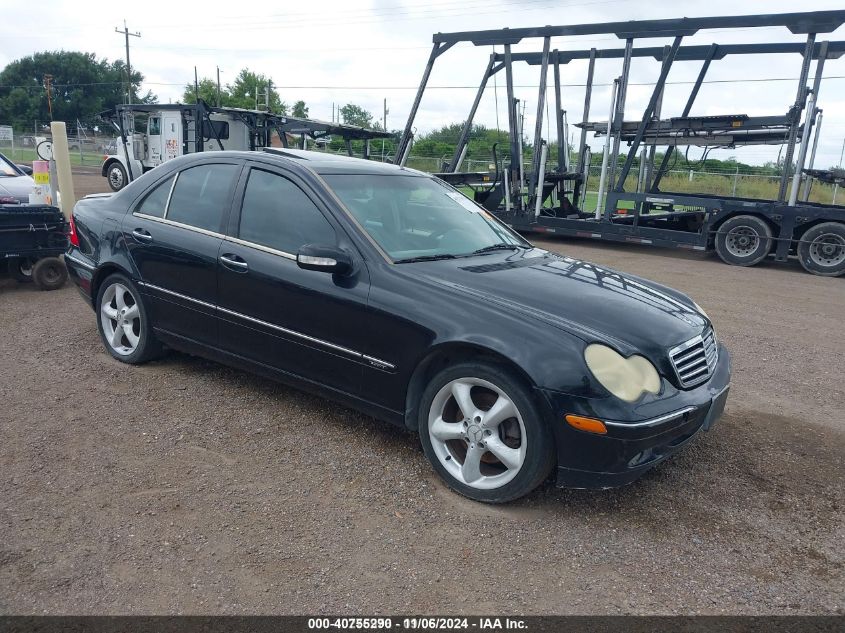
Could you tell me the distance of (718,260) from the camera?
1256 cm

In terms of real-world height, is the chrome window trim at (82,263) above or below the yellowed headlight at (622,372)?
below

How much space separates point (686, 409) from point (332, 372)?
1.84m

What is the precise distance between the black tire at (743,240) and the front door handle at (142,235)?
33.1 feet

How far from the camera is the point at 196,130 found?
18594 millimetres

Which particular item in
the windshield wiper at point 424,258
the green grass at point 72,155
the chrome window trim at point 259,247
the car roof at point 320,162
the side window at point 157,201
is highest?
the car roof at point 320,162

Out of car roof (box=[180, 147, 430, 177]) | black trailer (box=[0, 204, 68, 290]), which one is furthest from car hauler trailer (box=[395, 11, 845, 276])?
car roof (box=[180, 147, 430, 177])

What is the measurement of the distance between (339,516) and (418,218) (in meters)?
1.96

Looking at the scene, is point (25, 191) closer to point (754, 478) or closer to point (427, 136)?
point (754, 478)

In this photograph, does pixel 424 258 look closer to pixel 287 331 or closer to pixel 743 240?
pixel 287 331

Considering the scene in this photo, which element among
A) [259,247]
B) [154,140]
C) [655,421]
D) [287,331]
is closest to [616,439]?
[655,421]

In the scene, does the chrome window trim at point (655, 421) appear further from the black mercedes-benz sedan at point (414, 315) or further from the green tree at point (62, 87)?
the green tree at point (62, 87)

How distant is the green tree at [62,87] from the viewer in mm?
72688

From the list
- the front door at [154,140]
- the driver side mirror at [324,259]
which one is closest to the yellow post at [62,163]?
the driver side mirror at [324,259]

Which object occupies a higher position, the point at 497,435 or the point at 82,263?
the point at 82,263
